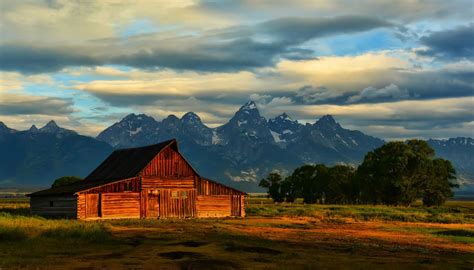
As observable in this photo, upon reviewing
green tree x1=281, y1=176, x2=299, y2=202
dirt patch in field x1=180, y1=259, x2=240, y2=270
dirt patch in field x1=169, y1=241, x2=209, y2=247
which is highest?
dirt patch in field x1=180, y1=259, x2=240, y2=270

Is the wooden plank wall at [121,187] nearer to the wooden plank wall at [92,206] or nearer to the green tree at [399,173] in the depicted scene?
the wooden plank wall at [92,206]

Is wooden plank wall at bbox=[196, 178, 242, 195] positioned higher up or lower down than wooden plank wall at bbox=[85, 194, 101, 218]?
higher up

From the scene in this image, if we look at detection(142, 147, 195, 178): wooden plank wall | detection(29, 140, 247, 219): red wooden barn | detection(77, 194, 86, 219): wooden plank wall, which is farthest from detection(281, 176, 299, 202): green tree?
detection(77, 194, 86, 219): wooden plank wall

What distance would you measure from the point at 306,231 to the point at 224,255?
16.5 metres

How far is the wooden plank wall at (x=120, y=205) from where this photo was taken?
56338mm

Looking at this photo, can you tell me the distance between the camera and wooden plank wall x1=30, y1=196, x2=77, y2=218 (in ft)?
183

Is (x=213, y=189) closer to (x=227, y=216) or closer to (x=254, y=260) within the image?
(x=227, y=216)

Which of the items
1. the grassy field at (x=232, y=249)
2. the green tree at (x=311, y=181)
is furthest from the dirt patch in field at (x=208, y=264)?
the green tree at (x=311, y=181)

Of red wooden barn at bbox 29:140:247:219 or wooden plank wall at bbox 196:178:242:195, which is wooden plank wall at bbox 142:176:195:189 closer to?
red wooden barn at bbox 29:140:247:219

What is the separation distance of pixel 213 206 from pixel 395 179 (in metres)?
44.2

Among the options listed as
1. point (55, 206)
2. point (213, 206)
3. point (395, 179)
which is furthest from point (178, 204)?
point (395, 179)

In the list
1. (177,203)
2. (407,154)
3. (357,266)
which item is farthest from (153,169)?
(407,154)

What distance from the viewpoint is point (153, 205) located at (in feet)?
196

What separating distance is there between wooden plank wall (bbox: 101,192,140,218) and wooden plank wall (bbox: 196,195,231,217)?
7426 mm
